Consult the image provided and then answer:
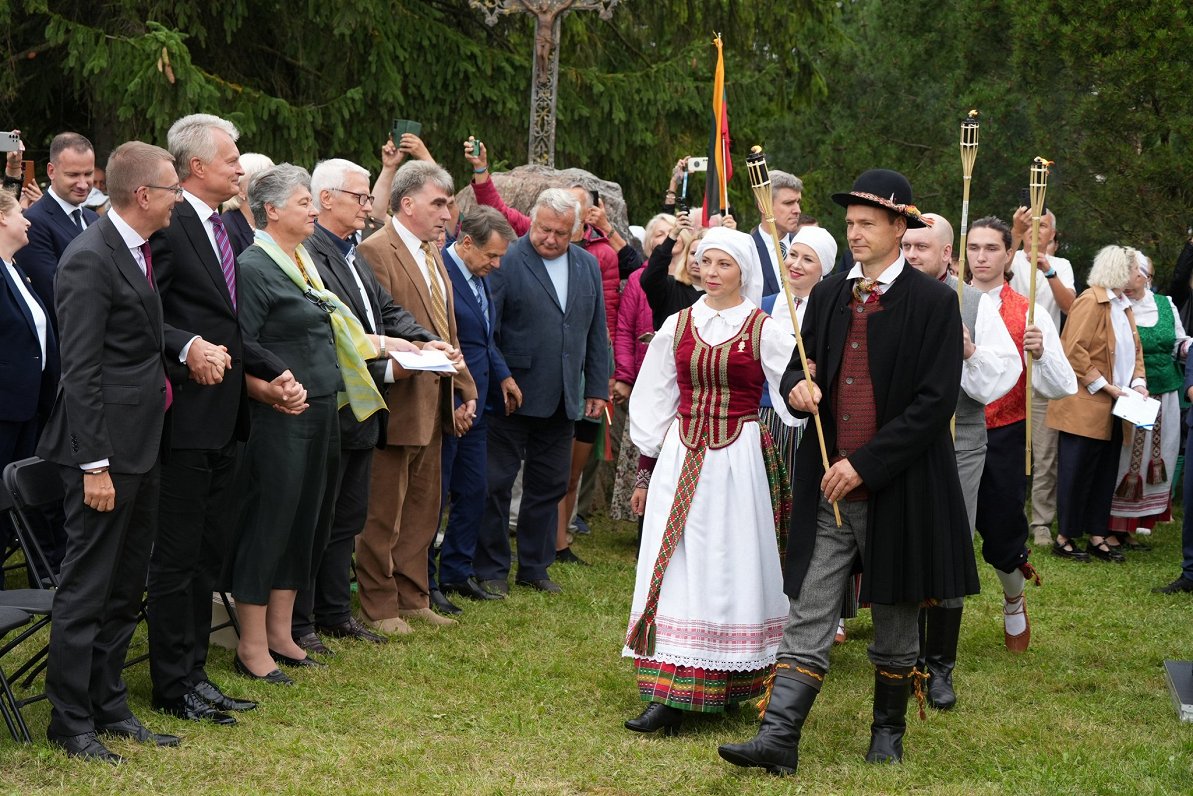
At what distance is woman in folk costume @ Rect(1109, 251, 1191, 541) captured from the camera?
35.8 ft

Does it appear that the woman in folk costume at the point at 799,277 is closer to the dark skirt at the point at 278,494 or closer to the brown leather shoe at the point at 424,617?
the brown leather shoe at the point at 424,617

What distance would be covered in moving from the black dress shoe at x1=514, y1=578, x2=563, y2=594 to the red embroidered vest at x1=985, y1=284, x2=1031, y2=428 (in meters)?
2.77

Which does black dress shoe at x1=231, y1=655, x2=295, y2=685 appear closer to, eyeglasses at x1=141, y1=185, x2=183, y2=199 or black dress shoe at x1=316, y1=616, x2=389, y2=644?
black dress shoe at x1=316, y1=616, x2=389, y2=644

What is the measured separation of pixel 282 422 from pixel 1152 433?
7396mm

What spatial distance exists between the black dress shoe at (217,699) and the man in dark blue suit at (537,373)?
9.06ft

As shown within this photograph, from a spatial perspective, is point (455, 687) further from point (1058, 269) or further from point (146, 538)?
point (1058, 269)

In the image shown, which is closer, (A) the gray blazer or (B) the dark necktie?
(A) the gray blazer

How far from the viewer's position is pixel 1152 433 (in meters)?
11.1

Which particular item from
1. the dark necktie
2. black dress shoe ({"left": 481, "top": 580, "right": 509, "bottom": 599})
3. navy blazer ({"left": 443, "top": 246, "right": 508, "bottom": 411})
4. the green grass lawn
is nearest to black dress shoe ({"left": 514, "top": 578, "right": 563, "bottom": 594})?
black dress shoe ({"left": 481, "top": 580, "right": 509, "bottom": 599})

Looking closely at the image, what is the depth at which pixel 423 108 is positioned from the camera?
13.5m

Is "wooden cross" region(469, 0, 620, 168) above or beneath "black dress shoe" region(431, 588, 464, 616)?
above

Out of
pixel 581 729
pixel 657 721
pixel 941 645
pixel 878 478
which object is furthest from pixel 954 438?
pixel 581 729

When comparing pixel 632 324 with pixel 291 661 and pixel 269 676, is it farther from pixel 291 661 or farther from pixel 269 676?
pixel 269 676

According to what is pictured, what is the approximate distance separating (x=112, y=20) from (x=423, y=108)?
2.77m
